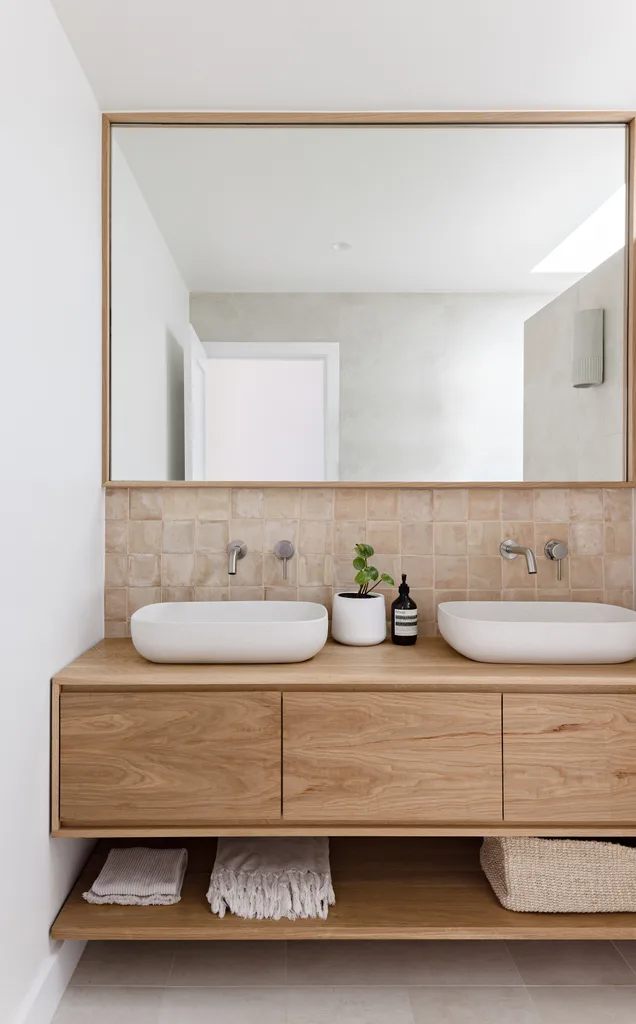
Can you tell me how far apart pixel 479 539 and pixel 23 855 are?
4.88ft

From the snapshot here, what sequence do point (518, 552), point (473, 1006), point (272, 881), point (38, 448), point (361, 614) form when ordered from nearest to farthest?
point (38, 448) < point (473, 1006) < point (272, 881) < point (361, 614) < point (518, 552)

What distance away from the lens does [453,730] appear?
1651 mm

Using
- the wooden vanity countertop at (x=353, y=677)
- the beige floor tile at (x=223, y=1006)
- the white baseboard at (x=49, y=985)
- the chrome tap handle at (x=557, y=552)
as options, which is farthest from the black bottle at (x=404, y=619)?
the white baseboard at (x=49, y=985)

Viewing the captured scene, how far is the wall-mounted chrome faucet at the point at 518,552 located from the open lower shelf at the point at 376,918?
0.88 metres

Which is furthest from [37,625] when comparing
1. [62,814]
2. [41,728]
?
[62,814]

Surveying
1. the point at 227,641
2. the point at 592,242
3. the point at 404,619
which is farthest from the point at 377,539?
the point at 592,242

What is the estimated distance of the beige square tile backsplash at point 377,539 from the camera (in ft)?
6.97

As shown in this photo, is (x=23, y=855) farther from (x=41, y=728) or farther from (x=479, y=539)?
(x=479, y=539)

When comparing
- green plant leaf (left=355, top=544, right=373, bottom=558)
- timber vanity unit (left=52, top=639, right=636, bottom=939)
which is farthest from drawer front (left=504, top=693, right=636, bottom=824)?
green plant leaf (left=355, top=544, right=373, bottom=558)

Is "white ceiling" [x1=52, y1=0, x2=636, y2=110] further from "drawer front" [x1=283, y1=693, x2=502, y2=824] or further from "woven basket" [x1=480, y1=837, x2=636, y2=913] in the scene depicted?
"woven basket" [x1=480, y1=837, x2=636, y2=913]

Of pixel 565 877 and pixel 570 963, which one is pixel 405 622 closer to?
pixel 565 877

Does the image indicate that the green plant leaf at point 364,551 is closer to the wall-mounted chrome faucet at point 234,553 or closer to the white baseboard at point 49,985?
the wall-mounted chrome faucet at point 234,553

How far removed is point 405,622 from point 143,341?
1.19m

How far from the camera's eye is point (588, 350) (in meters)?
2.13
